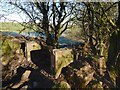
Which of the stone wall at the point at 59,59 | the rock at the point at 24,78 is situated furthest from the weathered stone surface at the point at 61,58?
the rock at the point at 24,78

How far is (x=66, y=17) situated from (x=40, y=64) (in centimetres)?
422

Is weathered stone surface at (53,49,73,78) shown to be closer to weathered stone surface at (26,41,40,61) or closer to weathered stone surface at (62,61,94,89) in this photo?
weathered stone surface at (62,61,94,89)

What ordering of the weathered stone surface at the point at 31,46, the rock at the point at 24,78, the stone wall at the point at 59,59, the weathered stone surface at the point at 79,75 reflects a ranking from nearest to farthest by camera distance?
1. the weathered stone surface at the point at 79,75
2. the rock at the point at 24,78
3. the stone wall at the point at 59,59
4. the weathered stone surface at the point at 31,46

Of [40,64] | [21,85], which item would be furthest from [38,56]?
[21,85]

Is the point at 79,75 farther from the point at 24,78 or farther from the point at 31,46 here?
the point at 31,46

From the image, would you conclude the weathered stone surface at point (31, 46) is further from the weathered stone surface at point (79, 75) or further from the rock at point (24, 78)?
the weathered stone surface at point (79, 75)

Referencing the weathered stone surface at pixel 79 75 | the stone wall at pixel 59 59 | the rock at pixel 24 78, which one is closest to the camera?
the weathered stone surface at pixel 79 75

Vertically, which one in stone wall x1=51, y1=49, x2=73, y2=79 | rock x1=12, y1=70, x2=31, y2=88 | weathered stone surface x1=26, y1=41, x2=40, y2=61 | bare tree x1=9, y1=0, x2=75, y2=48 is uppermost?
bare tree x1=9, y1=0, x2=75, y2=48

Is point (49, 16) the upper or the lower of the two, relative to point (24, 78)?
upper

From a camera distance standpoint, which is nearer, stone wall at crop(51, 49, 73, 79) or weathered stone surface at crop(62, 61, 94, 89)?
weathered stone surface at crop(62, 61, 94, 89)

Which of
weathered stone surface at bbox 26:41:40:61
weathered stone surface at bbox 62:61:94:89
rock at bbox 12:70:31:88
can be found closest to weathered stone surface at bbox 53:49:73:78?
weathered stone surface at bbox 62:61:94:89

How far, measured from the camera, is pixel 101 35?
57.8 feet

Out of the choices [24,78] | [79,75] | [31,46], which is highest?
[31,46]

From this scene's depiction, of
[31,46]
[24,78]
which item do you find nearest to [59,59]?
[31,46]
